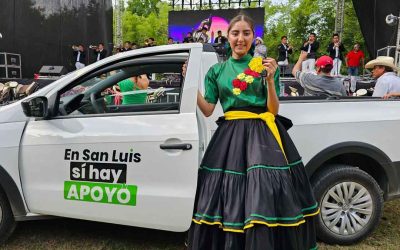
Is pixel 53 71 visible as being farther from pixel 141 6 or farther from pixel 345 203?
pixel 141 6

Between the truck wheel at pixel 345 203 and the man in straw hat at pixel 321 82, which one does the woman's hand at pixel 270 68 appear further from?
the man in straw hat at pixel 321 82

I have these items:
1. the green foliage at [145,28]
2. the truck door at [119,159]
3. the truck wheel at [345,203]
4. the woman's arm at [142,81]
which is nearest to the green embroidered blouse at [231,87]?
the truck door at [119,159]

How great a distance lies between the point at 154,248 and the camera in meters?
3.38

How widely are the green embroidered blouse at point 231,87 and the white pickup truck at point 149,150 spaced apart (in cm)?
42

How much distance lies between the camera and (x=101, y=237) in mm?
3580

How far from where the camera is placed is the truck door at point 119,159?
9.32 feet

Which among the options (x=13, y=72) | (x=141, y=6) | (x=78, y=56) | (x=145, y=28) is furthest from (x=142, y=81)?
(x=141, y=6)

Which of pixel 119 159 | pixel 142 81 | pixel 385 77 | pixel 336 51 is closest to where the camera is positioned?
pixel 119 159

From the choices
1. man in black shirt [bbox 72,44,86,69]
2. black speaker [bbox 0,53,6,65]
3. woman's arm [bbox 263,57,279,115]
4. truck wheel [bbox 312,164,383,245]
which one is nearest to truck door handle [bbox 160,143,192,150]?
woman's arm [bbox 263,57,279,115]

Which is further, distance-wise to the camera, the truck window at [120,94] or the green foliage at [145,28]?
Result: the green foliage at [145,28]

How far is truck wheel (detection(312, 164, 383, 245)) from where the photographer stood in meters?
3.28

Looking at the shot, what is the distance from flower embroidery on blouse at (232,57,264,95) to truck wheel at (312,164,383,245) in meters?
1.36

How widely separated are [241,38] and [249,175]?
30.0 inches

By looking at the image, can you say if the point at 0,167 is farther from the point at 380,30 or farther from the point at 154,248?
the point at 380,30
